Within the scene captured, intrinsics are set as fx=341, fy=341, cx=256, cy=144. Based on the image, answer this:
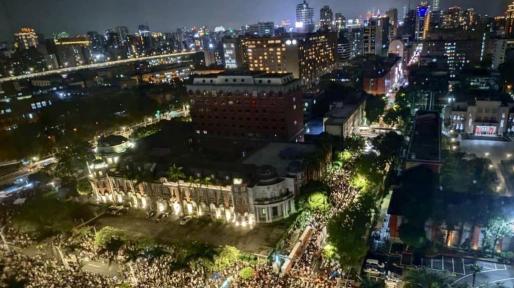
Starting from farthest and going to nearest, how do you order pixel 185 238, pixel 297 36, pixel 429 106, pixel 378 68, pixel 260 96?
pixel 297 36, pixel 378 68, pixel 429 106, pixel 260 96, pixel 185 238

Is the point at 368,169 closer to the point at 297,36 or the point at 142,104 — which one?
the point at 142,104

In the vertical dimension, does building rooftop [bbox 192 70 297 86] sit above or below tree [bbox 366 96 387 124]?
above

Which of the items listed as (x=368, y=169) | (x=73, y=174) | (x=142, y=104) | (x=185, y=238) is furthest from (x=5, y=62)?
(x=368, y=169)

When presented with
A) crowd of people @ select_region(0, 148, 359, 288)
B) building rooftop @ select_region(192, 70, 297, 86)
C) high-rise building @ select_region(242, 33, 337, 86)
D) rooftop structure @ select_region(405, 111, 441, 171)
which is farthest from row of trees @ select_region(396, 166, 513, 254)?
high-rise building @ select_region(242, 33, 337, 86)

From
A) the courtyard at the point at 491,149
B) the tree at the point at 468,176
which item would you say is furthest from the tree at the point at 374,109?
the tree at the point at 468,176

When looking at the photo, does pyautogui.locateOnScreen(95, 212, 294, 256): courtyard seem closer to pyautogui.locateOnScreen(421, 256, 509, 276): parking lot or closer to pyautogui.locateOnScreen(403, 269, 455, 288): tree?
pyautogui.locateOnScreen(403, 269, 455, 288): tree

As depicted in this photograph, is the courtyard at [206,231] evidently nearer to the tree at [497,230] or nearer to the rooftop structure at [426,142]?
the tree at [497,230]
